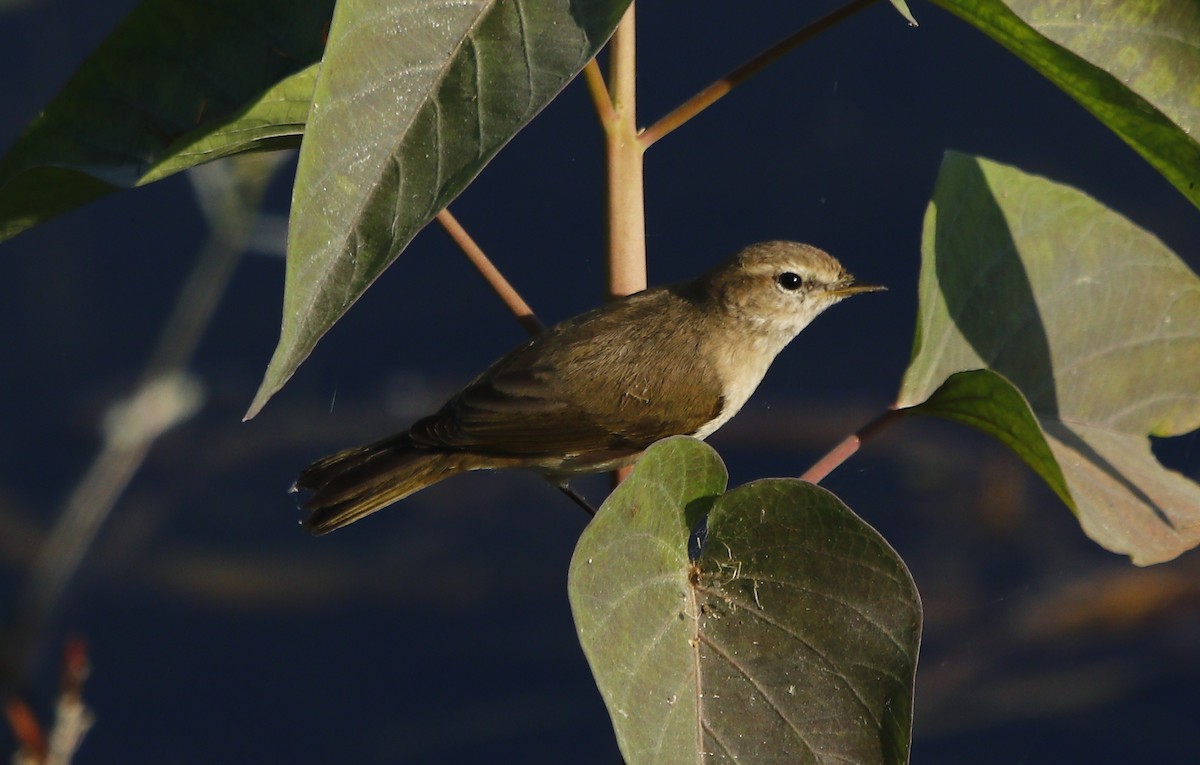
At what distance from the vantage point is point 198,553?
403cm

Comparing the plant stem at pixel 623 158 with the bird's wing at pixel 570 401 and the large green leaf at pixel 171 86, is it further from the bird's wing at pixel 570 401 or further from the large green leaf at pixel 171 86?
the bird's wing at pixel 570 401

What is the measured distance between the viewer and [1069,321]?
55.7 inches

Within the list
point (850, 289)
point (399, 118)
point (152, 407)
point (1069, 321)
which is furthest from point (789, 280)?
point (152, 407)

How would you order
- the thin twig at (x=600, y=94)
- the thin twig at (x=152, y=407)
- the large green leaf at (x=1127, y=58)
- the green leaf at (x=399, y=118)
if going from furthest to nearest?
the thin twig at (x=152, y=407) < the thin twig at (x=600, y=94) < the large green leaf at (x=1127, y=58) < the green leaf at (x=399, y=118)

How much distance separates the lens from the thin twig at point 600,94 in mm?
1153

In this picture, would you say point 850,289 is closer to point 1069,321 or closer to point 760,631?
point 1069,321

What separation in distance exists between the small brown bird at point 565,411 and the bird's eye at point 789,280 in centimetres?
12

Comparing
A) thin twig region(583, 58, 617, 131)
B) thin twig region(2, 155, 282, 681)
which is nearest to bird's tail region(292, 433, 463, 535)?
thin twig region(583, 58, 617, 131)

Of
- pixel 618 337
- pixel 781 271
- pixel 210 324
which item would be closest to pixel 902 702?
pixel 618 337

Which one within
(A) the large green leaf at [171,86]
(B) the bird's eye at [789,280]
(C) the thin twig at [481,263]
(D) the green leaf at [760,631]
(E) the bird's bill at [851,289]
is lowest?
(D) the green leaf at [760,631]

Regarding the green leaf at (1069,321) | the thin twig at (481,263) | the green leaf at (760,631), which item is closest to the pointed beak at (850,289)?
the green leaf at (1069,321)

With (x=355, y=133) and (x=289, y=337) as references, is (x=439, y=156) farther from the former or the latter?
(x=289, y=337)

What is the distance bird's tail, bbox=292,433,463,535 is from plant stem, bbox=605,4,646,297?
54 centimetres

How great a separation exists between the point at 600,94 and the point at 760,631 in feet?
1.57
